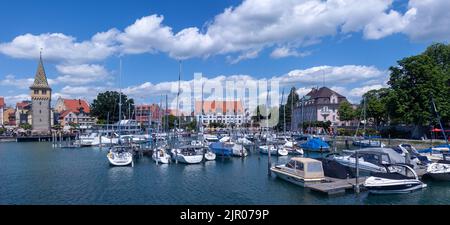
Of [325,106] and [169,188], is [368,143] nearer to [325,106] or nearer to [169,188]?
[169,188]

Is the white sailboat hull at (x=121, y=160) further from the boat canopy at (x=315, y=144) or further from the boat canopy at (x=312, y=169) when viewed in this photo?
the boat canopy at (x=315, y=144)

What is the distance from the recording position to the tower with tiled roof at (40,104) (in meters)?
130

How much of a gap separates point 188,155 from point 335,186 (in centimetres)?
2222

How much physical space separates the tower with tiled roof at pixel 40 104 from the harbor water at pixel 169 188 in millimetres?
95552

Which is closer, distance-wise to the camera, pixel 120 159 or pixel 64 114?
pixel 120 159

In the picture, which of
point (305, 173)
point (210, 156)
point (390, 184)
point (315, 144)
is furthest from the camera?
point (315, 144)

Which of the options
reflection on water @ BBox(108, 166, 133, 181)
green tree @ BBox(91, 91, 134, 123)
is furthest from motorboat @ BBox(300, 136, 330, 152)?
green tree @ BBox(91, 91, 134, 123)

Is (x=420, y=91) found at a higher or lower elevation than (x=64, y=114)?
higher

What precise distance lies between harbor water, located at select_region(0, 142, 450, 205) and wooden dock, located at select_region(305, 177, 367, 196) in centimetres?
42

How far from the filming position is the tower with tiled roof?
426 ft

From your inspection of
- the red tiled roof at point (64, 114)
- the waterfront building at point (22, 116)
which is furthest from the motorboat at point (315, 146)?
the waterfront building at point (22, 116)

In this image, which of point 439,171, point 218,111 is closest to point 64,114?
point 218,111

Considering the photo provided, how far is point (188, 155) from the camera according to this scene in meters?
44.2
